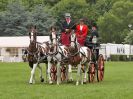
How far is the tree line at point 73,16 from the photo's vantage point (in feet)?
292

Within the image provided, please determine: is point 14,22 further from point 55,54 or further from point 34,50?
point 55,54

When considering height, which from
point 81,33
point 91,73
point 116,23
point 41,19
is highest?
point 41,19

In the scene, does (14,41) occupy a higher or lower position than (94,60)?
higher

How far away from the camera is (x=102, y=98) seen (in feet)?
46.8

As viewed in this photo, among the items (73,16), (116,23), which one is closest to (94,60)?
(116,23)

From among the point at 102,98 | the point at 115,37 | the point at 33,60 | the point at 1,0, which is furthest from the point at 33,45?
the point at 1,0

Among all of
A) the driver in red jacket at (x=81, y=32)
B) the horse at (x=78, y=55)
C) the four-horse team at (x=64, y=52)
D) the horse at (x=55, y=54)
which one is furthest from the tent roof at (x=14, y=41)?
the horse at (x=55, y=54)

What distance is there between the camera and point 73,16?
359ft

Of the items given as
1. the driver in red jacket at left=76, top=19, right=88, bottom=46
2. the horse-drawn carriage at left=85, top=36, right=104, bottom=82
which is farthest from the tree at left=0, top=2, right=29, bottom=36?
the driver in red jacket at left=76, top=19, right=88, bottom=46

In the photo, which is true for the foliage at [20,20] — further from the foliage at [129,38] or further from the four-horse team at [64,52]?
the four-horse team at [64,52]

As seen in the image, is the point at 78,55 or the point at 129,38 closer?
the point at 78,55

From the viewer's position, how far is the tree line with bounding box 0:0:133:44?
292 ft

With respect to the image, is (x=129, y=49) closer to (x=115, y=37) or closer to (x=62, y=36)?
(x=115, y=37)

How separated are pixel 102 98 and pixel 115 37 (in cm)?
8539
